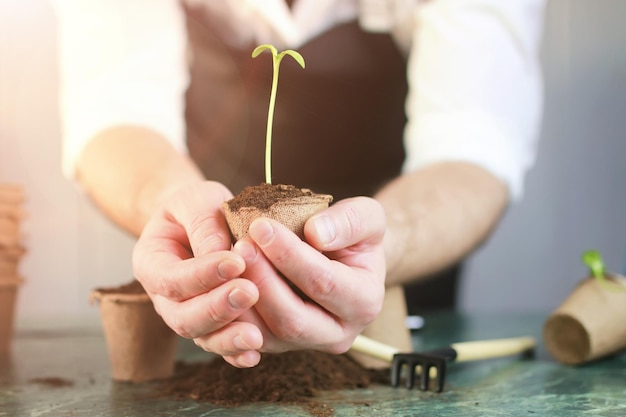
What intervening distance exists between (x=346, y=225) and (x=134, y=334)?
392 mm

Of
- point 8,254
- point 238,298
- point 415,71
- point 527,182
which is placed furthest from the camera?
point 527,182

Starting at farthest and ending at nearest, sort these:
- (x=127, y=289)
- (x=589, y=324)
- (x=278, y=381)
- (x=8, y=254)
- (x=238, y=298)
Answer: (x=8, y=254) → (x=589, y=324) → (x=127, y=289) → (x=278, y=381) → (x=238, y=298)

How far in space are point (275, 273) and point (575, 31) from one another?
2.38 metres

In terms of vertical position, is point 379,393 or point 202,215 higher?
point 202,215

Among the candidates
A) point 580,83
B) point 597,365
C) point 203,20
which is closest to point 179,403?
point 597,365

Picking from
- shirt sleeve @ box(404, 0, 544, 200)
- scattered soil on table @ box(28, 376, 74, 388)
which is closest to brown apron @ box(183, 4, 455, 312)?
shirt sleeve @ box(404, 0, 544, 200)

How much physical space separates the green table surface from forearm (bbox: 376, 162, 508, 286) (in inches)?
6.8

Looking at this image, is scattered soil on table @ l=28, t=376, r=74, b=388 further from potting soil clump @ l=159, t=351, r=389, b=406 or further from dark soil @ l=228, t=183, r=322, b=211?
dark soil @ l=228, t=183, r=322, b=211

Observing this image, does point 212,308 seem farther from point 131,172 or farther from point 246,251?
point 131,172

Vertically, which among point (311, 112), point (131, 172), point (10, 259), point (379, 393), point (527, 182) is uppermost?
point (527, 182)

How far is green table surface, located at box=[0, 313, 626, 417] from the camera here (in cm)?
69

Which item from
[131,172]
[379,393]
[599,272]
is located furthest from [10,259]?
[599,272]

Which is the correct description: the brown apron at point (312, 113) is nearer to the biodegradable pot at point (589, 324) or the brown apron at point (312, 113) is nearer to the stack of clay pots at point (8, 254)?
the stack of clay pots at point (8, 254)

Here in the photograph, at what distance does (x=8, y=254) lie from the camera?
1166 mm
